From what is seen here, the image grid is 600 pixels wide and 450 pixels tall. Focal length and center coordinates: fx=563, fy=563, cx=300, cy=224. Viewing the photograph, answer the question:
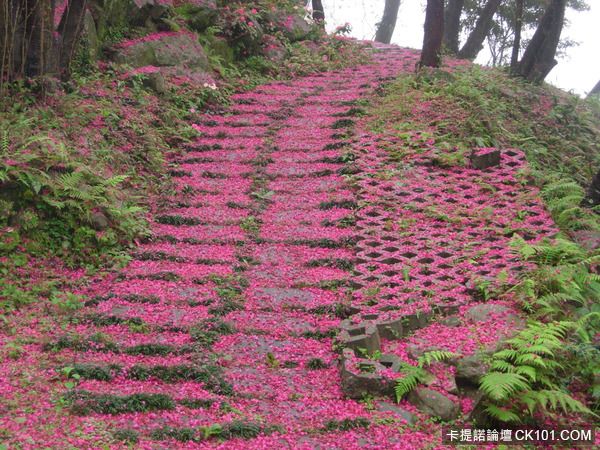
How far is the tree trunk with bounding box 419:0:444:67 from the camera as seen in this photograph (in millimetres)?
12766

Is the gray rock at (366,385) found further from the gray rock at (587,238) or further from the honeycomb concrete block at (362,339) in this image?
the gray rock at (587,238)

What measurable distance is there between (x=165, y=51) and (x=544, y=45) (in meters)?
9.04

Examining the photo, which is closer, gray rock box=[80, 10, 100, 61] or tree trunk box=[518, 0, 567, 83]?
gray rock box=[80, 10, 100, 61]

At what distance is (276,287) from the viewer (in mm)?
6312

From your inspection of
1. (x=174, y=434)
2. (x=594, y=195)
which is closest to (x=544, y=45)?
(x=594, y=195)

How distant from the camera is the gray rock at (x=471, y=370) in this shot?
460 centimetres

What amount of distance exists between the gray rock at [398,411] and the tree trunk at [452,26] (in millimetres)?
14949

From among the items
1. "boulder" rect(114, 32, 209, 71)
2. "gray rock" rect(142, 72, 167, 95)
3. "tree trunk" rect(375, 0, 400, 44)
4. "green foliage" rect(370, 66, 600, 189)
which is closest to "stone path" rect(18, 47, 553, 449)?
"green foliage" rect(370, 66, 600, 189)

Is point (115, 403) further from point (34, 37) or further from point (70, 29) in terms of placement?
point (70, 29)

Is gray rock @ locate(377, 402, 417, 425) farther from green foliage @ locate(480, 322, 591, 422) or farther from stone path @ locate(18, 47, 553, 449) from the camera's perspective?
green foliage @ locate(480, 322, 591, 422)

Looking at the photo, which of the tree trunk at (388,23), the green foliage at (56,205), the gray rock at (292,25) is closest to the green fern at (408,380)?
the green foliage at (56,205)

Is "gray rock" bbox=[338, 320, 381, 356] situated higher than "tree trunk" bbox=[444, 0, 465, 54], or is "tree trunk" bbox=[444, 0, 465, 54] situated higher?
"tree trunk" bbox=[444, 0, 465, 54]

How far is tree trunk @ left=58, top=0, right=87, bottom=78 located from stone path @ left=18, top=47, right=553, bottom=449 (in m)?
2.42

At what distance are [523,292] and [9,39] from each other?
7483 millimetres
